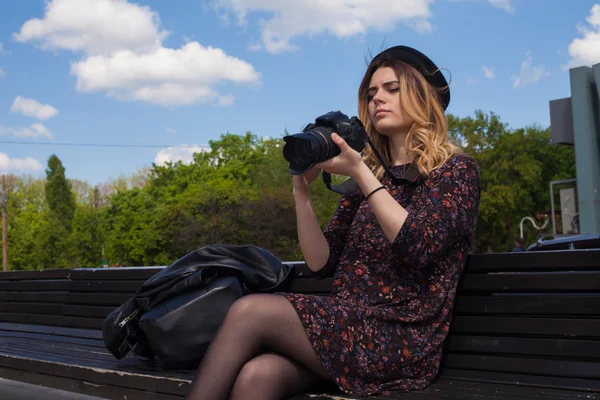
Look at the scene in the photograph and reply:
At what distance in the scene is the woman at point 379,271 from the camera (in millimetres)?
2471

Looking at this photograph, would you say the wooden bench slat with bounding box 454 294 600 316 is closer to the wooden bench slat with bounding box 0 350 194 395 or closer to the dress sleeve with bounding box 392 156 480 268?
the dress sleeve with bounding box 392 156 480 268

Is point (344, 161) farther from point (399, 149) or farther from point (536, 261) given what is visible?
point (536, 261)

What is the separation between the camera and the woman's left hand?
2643 mm

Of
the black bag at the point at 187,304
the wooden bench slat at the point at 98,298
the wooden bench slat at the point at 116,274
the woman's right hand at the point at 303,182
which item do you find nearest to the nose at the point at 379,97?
the woman's right hand at the point at 303,182

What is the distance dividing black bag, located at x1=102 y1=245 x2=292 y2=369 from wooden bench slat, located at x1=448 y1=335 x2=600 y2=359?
1.01 meters

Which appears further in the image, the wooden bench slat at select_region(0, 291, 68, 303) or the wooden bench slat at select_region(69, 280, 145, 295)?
the wooden bench slat at select_region(0, 291, 68, 303)

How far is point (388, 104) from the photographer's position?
3.01m

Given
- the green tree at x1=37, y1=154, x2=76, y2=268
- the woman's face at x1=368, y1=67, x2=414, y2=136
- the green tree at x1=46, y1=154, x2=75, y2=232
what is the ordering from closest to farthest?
1. the woman's face at x1=368, y1=67, x2=414, y2=136
2. the green tree at x1=37, y1=154, x2=76, y2=268
3. the green tree at x1=46, y1=154, x2=75, y2=232

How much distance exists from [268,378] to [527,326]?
1044 millimetres

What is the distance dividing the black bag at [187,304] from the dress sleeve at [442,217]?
95cm

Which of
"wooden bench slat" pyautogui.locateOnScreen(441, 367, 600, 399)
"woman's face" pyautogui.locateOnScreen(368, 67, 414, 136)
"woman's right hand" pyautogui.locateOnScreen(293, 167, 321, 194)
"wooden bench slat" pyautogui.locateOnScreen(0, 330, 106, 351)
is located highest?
"woman's face" pyautogui.locateOnScreen(368, 67, 414, 136)

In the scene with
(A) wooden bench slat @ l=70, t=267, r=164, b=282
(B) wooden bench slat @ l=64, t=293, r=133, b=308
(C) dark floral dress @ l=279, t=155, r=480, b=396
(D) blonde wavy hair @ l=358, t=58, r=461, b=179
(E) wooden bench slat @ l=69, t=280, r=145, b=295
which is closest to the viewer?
(C) dark floral dress @ l=279, t=155, r=480, b=396

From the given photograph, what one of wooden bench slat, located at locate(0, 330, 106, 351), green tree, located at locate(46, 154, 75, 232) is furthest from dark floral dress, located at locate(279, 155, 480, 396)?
green tree, located at locate(46, 154, 75, 232)

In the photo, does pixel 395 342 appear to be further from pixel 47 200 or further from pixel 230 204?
pixel 47 200
